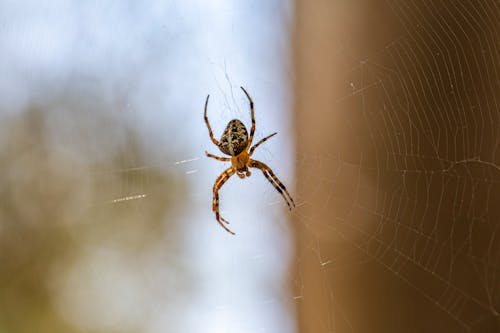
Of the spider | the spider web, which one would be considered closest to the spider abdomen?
the spider

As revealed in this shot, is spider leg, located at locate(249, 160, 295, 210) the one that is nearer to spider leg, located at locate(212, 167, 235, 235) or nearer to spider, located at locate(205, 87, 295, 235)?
spider, located at locate(205, 87, 295, 235)

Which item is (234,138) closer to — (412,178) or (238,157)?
(238,157)

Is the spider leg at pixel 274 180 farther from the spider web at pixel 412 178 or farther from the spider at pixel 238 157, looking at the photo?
the spider web at pixel 412 178

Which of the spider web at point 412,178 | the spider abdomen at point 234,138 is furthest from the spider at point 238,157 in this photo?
the spider web at point 412,178

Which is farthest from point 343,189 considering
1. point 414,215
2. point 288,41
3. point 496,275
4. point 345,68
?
point 288,41

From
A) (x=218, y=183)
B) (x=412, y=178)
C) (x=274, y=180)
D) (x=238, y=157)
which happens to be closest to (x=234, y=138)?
(x=238, y=157)
